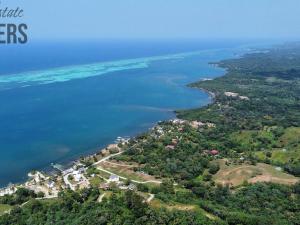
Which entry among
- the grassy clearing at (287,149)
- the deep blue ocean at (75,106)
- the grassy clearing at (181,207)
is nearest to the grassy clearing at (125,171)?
the deep blue ocean at (75,106)

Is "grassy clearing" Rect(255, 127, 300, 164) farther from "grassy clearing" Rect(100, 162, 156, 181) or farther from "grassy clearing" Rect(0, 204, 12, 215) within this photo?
"grassy clearing" Rect(0, 204, 12, 215)

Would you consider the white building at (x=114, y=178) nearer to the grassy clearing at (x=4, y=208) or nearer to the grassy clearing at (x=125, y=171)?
the grassy clearing at (x=125, y=171)

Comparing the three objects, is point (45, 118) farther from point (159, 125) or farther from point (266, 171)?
point (266, 171)

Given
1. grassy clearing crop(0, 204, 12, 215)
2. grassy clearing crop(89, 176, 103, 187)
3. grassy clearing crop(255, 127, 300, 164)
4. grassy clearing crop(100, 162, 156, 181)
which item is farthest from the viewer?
grassy clearing crop(255, 127, 300, 164)

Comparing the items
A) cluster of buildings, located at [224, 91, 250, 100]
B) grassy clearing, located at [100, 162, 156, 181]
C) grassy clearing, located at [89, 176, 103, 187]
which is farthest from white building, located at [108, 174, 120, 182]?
cluster of buildings, located at [224, 91, 250, 100]

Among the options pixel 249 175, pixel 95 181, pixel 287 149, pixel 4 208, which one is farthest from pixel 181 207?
pixel 287 149

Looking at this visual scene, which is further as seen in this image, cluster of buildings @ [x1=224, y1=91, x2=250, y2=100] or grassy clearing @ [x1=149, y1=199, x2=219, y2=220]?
cluster of buildings @ [x1=224, y1=91, x2=250, y2=100]

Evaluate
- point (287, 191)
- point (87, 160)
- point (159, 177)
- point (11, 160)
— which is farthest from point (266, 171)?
point (11, 160)
